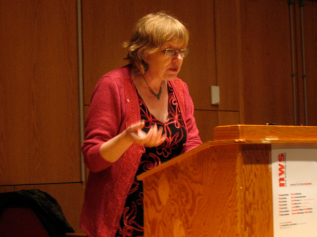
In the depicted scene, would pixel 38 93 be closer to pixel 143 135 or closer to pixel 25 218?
pixel 25 218

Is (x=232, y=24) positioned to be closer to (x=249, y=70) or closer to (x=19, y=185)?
(x=249, y=70)

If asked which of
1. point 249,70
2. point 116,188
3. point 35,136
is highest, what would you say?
point 249,70

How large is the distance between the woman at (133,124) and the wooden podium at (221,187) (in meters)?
0.15

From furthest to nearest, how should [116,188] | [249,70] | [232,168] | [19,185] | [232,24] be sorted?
[249,70]
[232,24]
[19,185]
[116,188]
[232,168]

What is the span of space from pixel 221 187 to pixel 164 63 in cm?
58

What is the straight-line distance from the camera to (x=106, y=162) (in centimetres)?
117

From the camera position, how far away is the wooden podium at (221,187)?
93 centimetres

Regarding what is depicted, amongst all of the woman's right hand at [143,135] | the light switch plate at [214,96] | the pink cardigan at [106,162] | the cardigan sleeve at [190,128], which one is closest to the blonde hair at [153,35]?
the pink cardigan at [106,162]

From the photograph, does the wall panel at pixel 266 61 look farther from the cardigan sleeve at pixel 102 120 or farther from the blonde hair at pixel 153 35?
the cardigan sleeve at pixel 102 120

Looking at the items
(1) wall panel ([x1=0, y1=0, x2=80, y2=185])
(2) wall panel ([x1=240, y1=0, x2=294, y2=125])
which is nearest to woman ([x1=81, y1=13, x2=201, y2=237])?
(1) wall panel ([x1=0, y1=0, x2=80, y2=185])

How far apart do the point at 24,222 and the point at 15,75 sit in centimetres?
97

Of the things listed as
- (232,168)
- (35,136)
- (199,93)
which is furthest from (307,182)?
(199,93)

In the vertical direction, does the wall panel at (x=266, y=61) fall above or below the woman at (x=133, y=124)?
above

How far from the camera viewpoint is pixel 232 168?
3.10ft
